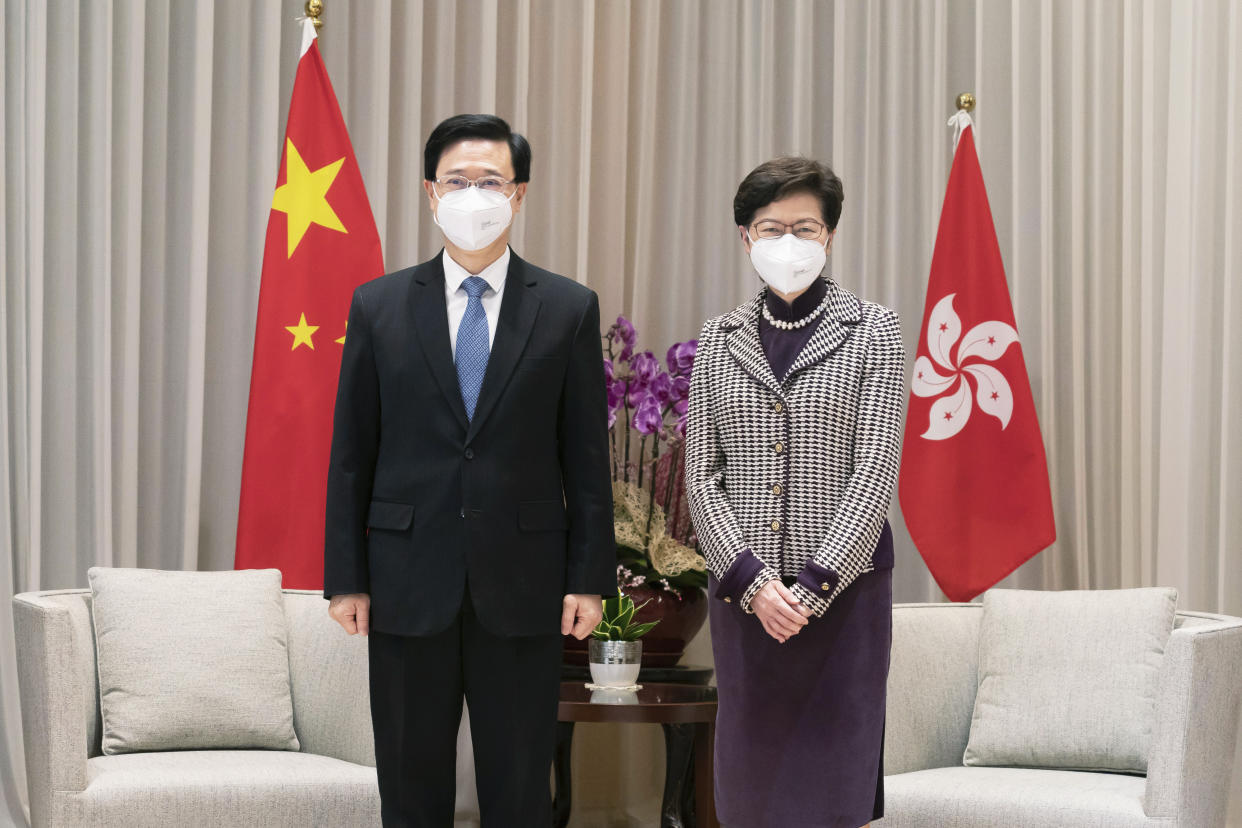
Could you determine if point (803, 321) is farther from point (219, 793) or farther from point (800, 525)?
point (219, 793)

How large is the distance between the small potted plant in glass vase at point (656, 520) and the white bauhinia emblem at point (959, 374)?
79 cm

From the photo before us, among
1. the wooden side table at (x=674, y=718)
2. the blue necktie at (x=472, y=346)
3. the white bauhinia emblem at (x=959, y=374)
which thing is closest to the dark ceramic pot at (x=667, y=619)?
the wooden side table at (x=674, y=718)

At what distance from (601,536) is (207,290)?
2340 mm

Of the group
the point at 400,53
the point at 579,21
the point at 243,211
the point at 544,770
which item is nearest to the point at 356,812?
the point at 544,770

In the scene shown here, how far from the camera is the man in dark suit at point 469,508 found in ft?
6.76

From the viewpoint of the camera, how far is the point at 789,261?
7.53ft

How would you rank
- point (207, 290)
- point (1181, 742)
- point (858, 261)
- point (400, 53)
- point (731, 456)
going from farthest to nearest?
point (858, 261) < point (400, 53) < point (207, 290) < point (1181, 742) < point (731, 456)

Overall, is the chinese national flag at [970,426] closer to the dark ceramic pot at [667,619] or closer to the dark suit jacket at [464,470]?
the dark ceramic pot at [667,619]

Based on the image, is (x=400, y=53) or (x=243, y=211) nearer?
(x=243, y=211)

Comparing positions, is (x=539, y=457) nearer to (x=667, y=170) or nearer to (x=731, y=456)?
(x=731, y=456)

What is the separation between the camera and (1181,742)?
2781 millimetres

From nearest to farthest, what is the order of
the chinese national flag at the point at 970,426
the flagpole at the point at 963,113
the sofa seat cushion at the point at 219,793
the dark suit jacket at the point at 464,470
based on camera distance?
the dark suit jacket at the point at 464,470 → the sofa seat cushion at the point at 219,793 → the chinese national flag at the point at 970,426 → the flagpole at the point at 963,113

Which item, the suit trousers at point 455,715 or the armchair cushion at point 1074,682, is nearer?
the suit trousers at point 455,715

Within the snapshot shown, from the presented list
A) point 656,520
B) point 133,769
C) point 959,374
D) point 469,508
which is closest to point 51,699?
point 133,769
